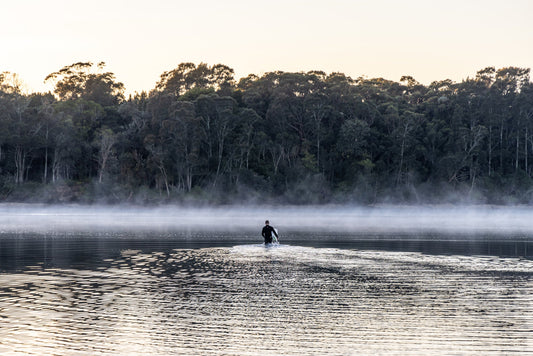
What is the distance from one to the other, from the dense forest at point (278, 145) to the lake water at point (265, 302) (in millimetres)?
62101

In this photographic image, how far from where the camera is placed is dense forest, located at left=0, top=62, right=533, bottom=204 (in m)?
94.4

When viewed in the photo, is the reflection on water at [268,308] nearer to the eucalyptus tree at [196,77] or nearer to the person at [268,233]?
the person at [268,233]

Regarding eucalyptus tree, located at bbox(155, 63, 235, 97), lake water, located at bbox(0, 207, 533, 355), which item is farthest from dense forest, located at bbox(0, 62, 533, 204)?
lake water, located at bbox(0, 207, 533, 355)

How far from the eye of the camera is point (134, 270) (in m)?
24.8

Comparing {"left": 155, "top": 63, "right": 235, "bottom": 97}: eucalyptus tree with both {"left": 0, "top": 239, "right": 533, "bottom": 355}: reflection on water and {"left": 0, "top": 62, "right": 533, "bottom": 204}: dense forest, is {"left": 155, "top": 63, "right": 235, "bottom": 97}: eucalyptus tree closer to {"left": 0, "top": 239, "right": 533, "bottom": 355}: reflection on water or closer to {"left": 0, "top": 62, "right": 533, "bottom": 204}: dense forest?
{"left": 0, "top": 62, "right": 533, "bottom": 204}: dense forest

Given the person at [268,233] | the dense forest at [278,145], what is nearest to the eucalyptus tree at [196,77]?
the dense forest at [278,145]

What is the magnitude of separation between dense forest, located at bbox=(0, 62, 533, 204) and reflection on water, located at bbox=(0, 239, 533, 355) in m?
67.4

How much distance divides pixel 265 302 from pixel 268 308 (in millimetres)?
894

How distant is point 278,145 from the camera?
9900 cm

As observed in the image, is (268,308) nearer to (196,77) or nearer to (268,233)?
(268,233)

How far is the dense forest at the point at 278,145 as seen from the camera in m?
94.4

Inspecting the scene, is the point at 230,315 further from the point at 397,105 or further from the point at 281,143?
the point at 397,105

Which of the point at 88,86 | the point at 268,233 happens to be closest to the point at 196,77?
the point at 88,86

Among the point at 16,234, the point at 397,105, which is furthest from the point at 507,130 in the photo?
the point at 16,234
